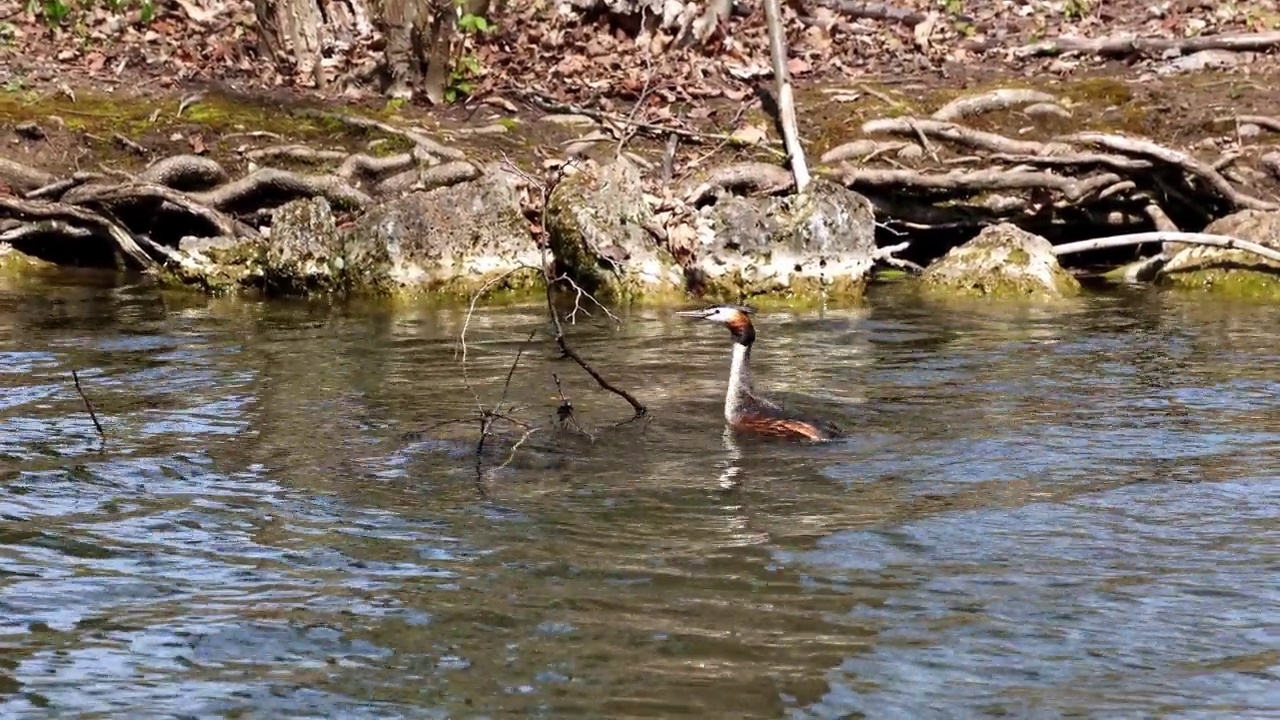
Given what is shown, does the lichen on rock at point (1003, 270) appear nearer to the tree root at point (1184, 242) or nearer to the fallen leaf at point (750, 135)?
the tree root at point (1184, 242)

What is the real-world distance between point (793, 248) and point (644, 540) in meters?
8.10

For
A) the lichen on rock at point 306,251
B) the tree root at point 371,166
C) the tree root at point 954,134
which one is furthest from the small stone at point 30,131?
the tree root at point 954,134

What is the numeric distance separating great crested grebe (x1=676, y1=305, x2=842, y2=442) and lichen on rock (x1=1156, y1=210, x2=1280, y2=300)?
6.77m

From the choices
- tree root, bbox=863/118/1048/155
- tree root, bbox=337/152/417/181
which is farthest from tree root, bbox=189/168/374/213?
tree root, bbox=863/118/1048/155

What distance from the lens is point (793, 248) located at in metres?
14.2

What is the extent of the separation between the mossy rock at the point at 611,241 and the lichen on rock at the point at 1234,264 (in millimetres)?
4678

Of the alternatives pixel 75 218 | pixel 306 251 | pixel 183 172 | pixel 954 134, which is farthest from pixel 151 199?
pixel 954 134

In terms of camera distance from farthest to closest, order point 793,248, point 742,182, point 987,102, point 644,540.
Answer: point 987,102
point 742,182
point 793,248
point 644,540

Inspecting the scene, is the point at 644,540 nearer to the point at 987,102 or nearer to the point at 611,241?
the point at 611,241

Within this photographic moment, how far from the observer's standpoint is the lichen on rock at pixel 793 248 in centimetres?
1412

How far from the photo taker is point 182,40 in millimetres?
18984

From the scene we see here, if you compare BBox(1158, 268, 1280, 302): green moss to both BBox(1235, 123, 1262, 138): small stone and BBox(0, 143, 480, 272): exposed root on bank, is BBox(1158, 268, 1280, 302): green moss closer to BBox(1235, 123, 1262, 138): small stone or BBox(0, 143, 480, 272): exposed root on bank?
BBox(1235, 123, 1262, 138): small stone

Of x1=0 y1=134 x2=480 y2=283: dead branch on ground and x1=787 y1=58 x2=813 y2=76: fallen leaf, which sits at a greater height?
x1=787 y1=58 x2=813 y2=76: fallen leaf

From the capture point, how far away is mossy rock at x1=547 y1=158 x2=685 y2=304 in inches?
558
